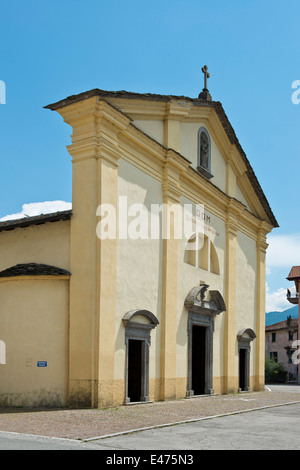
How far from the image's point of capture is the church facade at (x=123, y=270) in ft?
46.8

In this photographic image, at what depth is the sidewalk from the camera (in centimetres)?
976

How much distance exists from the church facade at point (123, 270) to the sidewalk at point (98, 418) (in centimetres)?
89

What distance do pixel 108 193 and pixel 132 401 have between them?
5942 millimetres

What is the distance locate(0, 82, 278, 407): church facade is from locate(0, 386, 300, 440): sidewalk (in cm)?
89

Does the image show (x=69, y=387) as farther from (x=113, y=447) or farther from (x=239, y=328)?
(x=239, y=328)

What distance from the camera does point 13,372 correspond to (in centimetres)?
1441

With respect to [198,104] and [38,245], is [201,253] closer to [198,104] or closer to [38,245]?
[198,104]

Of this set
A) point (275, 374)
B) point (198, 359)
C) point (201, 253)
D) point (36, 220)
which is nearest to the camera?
point (36, 220)

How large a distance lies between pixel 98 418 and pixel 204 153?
12.3 metres

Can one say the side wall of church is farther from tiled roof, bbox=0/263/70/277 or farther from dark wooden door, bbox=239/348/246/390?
dark wooden door, bbox=239/348/246/390

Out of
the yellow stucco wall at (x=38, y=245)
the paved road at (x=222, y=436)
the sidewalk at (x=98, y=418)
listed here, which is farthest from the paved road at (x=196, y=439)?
the yellow stucco wall at (x=38, y=245)

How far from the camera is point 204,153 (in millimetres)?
21406

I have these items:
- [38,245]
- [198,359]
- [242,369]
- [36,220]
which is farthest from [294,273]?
[36,220]

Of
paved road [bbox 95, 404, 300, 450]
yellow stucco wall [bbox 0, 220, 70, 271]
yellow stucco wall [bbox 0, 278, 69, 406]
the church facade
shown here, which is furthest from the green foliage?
yellow stucco wall [bbox 0, 278, 69, 406]
